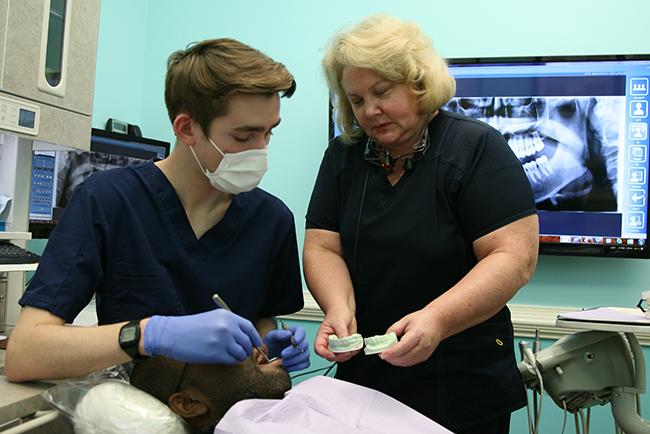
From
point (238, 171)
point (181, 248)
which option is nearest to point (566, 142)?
point (238, 171)

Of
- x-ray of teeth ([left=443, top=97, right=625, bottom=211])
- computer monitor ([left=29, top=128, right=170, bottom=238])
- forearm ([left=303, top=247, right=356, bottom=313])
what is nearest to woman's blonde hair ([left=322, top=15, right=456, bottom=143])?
forearm ([left=303, top=247, right=356, bottom=313])

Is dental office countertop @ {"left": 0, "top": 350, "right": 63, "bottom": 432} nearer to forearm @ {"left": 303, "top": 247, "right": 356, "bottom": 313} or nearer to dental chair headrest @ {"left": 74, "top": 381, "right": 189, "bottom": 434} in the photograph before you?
dental chair headrest @ {"left": 74, "top": 381, "right": 189, "bottom": 434}

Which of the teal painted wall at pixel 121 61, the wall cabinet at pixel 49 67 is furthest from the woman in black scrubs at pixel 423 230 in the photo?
the teal painted wall at pixel 121 61

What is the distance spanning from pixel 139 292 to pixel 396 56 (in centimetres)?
75

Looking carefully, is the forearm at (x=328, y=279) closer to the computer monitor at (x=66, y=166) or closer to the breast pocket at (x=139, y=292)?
the breast pocket at (x=139, y=292)

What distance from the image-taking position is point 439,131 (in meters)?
1.40

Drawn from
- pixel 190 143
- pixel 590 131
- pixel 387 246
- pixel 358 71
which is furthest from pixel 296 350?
pixel 590 131

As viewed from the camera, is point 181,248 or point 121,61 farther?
point 121,61

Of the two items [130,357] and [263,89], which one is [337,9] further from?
[130,357]

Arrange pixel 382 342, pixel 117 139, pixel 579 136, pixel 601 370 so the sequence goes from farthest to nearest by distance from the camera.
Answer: pixel 117 139
pixel 579 136
pixel 601 370
pixel 382 342

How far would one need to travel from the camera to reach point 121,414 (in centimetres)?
100

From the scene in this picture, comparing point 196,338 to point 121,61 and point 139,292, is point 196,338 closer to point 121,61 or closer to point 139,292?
point 139,292

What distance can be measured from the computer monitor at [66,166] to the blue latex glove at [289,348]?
4.34 feet

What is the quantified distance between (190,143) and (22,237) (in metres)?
0.91
